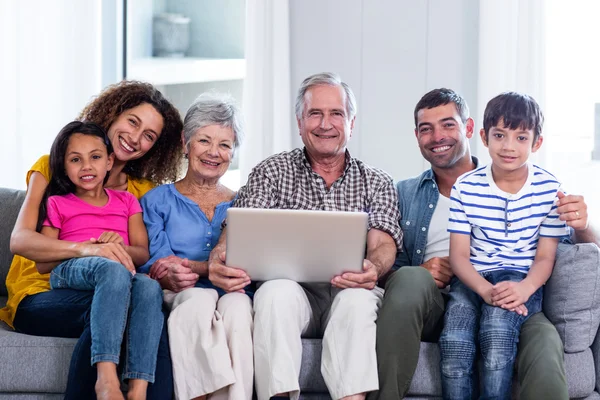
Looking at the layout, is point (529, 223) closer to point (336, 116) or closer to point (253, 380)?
point (336, 116)

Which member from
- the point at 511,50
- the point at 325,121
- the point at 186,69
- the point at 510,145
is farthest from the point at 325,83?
the point at 186,69

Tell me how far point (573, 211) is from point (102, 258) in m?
1.38

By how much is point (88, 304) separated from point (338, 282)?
0.73 meters

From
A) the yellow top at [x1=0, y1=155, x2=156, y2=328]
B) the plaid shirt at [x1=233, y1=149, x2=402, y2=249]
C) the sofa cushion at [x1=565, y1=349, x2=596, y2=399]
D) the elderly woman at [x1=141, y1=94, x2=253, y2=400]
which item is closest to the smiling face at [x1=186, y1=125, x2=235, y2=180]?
the elderly woman at [x1=141, y1=94, x2=253, y2=400]

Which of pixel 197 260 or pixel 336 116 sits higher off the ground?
pixel 336 116

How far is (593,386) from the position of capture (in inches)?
95.3

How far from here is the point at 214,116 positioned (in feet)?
9.30

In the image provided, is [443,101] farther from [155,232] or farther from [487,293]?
[155,232]

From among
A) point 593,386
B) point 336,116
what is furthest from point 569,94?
point 593,386

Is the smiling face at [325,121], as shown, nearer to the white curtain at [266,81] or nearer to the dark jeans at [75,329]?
the dark jeans at [75,329]

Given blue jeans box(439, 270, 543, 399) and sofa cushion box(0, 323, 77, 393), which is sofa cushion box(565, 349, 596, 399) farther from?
sofa cushion box(0, 323, 77, 393)

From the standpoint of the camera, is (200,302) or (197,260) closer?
(200,302)

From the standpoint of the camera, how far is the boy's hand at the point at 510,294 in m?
2.38

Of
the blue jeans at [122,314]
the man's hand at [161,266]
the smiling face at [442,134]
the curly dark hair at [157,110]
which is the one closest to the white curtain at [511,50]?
the smiling face at [442,134]
